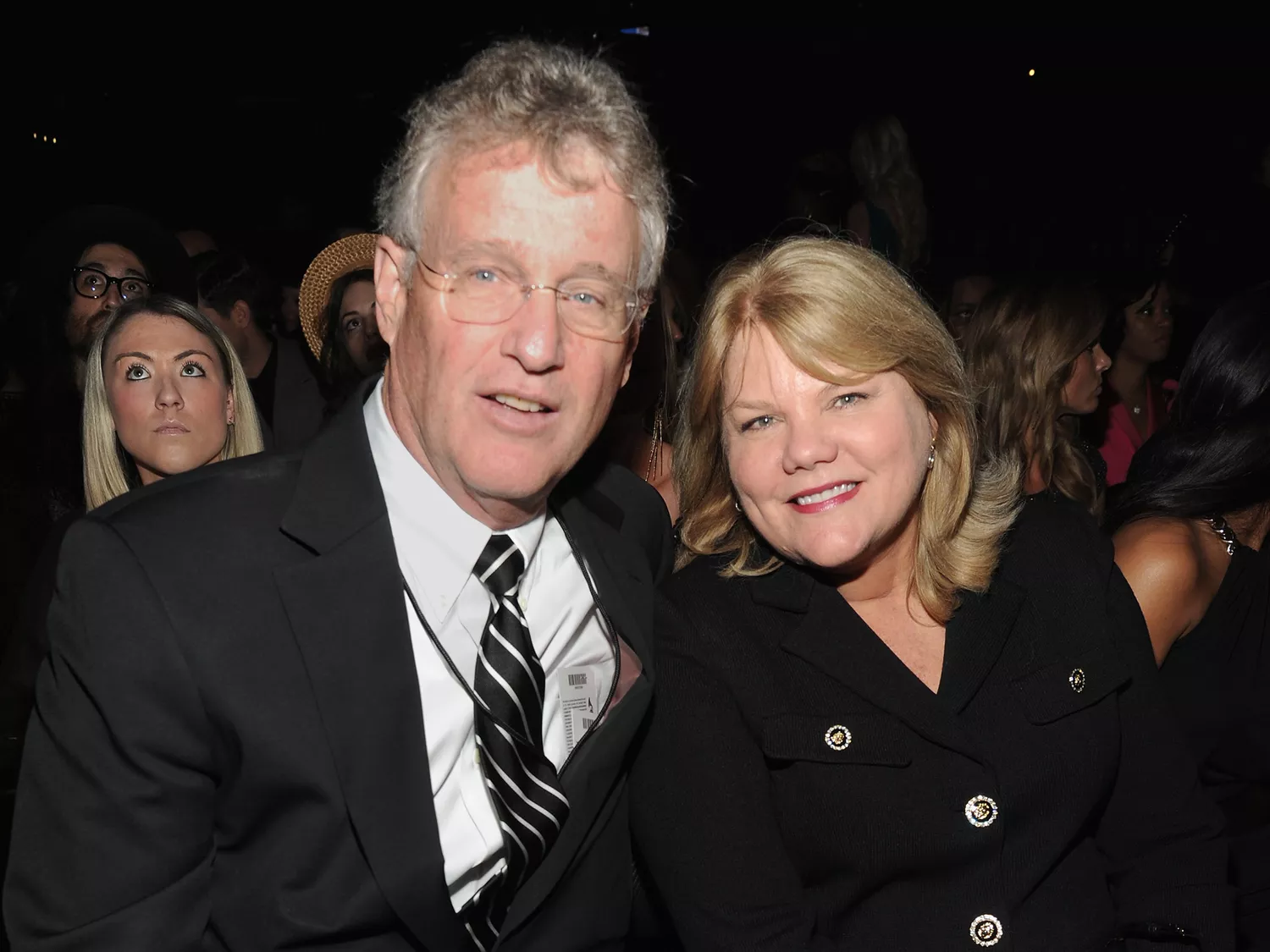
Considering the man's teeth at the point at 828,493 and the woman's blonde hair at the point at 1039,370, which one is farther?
the woman's blonde hair at the point at 1039,370

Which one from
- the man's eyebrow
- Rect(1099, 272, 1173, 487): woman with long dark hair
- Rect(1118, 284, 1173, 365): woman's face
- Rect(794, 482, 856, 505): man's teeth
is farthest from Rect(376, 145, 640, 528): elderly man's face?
Rect(1118, 284, 1173, 365): woman's face

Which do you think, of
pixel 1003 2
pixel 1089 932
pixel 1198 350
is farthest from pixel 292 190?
pixel 1089 932

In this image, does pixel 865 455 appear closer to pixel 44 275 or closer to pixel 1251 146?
Result: pixel 44 275

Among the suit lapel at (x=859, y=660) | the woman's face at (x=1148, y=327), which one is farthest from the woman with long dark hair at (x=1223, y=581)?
the woman's face at (x=1148, y=327)

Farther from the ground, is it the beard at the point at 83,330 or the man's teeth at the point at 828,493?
the beard at the point at 83,330

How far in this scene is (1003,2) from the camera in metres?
7.29

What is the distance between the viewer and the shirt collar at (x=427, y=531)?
1.89 metres

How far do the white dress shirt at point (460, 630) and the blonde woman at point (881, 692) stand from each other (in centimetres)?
20

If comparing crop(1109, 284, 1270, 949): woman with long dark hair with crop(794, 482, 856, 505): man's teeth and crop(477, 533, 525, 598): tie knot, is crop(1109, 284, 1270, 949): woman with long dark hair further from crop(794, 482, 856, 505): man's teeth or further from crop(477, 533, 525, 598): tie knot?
crop(477, 533, 525, 598): tie knot

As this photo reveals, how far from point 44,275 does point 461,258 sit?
2.50 metres

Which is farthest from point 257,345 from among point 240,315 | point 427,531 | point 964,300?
point 427,531

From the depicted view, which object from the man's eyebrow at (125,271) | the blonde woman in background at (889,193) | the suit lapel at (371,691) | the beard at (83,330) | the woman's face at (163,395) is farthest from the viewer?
the blonde woman in background at (889,193)

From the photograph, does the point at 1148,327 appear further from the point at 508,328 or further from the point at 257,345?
the point at 508,328

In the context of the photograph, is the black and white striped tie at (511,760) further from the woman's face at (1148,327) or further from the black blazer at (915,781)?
the woman's face at (1148,327)
